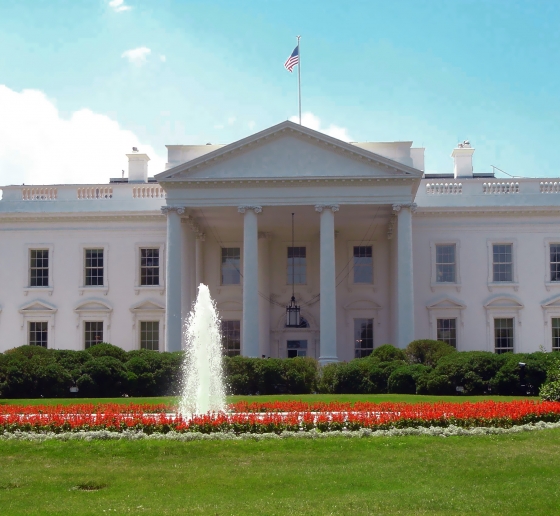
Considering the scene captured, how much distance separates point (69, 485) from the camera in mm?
12680

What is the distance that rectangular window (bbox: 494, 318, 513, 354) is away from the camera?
41.5 metres

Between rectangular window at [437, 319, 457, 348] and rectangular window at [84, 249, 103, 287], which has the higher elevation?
rectangular window at [84, 249, 103, 287]

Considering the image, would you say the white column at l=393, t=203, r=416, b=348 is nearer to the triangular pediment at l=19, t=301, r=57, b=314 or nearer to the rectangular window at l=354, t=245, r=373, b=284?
the rectangular window at l=354, t=245, r=373, b=284

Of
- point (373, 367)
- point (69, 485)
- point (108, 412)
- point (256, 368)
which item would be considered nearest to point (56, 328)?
point (256, 368)

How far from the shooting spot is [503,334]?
4162 cm

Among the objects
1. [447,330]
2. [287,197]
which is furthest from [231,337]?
[447,330]

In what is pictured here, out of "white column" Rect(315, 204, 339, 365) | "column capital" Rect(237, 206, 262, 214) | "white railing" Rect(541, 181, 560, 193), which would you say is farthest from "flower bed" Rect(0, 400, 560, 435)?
"white railing" Rect(541, 181, 560, 193)

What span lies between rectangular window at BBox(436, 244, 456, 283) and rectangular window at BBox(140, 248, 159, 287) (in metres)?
13.9

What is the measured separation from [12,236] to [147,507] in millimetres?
33525

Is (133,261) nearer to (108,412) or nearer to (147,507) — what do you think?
(108,412)

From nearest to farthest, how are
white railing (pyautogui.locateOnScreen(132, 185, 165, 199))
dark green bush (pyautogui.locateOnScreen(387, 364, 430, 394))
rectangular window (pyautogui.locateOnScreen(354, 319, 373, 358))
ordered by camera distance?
dark green bush (pyautogui.locateOnScreen(387, 364, 430, 394))
white railing (pyautogui.locateOnScreen(132, 185, 165, 199))
rectangular window (pyautogui.locateOnScreen(354, 319, 373, 358))

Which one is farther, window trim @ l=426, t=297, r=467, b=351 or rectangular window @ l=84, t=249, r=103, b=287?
rectangular window @ l=84, t=249, r=103, b=287

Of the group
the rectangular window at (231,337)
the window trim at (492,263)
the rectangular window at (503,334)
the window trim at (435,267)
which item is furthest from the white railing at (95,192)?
the rectangular window at (503,334)

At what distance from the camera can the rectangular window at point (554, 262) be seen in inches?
1634
